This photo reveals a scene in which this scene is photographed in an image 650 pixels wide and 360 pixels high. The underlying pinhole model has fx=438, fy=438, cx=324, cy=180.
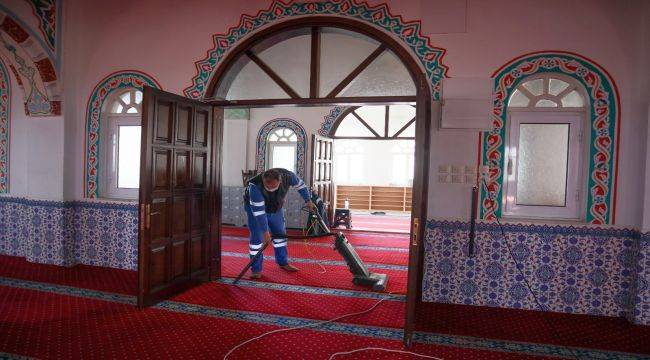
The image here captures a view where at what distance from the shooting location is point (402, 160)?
12.3 m

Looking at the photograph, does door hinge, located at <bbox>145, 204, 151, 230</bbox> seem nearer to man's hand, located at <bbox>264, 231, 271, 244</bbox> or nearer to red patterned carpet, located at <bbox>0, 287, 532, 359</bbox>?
red patterned carpet, located at <bbox>0, 287, 532, 359</bbox>

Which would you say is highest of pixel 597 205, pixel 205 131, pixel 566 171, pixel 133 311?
pixel 205 131

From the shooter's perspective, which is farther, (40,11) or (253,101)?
(40,11)

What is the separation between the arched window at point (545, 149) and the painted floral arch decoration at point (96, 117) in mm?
3914

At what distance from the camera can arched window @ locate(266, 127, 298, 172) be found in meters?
8.56

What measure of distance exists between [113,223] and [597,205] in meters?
4.81

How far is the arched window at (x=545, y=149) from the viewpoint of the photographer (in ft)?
12.7

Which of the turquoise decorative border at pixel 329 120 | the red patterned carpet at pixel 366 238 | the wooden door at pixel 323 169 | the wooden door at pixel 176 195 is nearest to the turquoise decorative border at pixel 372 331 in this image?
the wooden door at pixel 176 195

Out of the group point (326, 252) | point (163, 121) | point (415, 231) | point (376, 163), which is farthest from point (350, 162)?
point (415, 231)

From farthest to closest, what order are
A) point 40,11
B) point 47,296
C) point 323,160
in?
point 323,160 < point 40,11 < point 47,296

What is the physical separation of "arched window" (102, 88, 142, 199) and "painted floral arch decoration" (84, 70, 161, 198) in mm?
92

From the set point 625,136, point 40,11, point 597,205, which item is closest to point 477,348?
point 597,205

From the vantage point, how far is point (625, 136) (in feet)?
11.9

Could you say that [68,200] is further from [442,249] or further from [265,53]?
[442,249]
